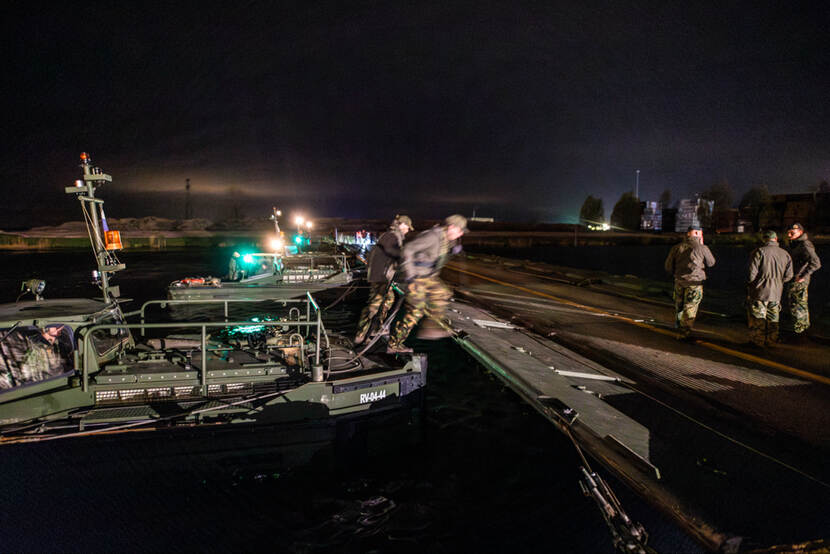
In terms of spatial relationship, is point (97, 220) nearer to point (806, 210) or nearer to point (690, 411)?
point (690, 411)

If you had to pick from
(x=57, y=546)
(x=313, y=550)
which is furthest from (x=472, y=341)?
(x=57, y=546)

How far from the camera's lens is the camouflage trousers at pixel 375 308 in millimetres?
7781

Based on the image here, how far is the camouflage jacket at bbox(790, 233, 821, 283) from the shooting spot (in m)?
8.56

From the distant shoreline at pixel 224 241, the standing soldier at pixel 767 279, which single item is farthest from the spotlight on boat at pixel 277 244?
the distant shoreline at pixel 224 241

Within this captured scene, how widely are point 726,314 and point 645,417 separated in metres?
8.41

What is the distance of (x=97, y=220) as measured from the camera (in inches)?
249

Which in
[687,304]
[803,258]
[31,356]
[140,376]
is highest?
[803,258]

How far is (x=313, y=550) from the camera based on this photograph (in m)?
4.86

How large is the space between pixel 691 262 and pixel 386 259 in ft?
20.0

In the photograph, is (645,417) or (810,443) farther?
(645,417)

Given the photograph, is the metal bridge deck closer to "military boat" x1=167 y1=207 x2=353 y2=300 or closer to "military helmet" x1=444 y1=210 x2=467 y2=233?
"military helmet" x1=444 y1=210 x2=467 y2=233

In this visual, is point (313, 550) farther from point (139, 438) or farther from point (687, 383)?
point (687, 383)

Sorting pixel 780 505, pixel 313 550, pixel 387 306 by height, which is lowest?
pixel 313 550

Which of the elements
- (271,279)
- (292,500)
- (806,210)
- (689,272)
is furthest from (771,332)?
(806,210)
